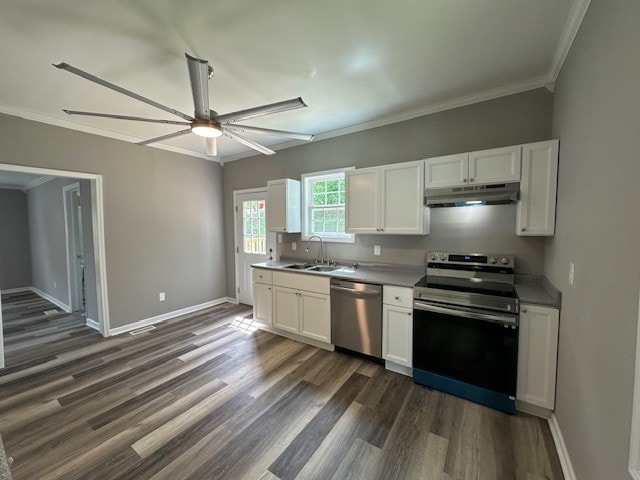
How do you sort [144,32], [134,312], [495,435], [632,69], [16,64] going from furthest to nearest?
[134,312], [16,64], [495,435], [144,32], [632,69]

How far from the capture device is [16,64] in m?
2.03

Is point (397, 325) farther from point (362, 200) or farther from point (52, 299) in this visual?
point (52, 299)

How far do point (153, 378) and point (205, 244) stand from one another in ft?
8.34

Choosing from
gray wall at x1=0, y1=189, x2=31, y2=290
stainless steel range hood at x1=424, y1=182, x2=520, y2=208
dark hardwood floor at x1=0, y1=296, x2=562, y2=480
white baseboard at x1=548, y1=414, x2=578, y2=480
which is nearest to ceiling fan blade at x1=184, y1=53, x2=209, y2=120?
stainless steel range hood at x1=424, y1=182, x2=520, y2=208

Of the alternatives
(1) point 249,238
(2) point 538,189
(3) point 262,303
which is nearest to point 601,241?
(2) point 538,189

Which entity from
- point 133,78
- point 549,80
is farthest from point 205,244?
point 549,80

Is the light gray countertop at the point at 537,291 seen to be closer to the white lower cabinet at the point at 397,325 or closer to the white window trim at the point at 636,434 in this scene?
the white lower cabinet at the point at 397,325

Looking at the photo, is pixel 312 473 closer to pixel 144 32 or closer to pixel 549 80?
pixel 144 32

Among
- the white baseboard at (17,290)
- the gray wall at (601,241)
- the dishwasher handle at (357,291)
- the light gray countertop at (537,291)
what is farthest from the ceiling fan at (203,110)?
the white baseboard at (17,290)

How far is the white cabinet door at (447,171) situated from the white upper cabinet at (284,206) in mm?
1875

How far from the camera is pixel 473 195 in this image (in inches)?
91.0

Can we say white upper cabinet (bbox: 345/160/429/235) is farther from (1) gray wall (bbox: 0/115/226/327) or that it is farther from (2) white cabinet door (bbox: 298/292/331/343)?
(1) gray wall (bbox: 0/115/226/327)

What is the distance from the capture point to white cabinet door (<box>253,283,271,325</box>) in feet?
11.7

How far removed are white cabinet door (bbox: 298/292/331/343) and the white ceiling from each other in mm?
2203
